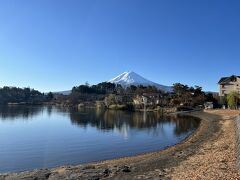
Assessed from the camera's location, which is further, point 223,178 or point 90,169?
point 90,169

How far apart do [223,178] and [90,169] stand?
865 centimetres

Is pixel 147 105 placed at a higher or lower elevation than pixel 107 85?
lower

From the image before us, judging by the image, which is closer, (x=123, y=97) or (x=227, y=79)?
(x=227, y=79)

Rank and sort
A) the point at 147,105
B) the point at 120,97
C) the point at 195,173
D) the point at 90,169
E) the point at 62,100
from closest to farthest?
the point at 195,173 < the point at 90,169 < the point at 147,105 < the point at 120,97 < the point at 62,100

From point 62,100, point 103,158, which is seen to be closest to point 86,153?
point 103,158

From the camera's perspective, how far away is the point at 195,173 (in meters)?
15.3

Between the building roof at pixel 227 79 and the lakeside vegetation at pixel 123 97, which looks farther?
the lakeside vegetation at pixel 123 97

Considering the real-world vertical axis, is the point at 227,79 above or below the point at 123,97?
above

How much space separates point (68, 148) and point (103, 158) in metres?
6.46

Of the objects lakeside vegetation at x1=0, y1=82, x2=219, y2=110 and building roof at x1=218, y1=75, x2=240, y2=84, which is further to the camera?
lakeside vegetation at x1=0, y1=82, x2=219, y2=110

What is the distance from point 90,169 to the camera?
19.6 m

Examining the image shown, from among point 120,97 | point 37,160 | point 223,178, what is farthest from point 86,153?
point 120,97

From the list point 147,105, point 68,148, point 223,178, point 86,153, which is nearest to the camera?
point 223,178

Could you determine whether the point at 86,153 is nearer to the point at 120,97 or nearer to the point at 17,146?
the point at 17,146
